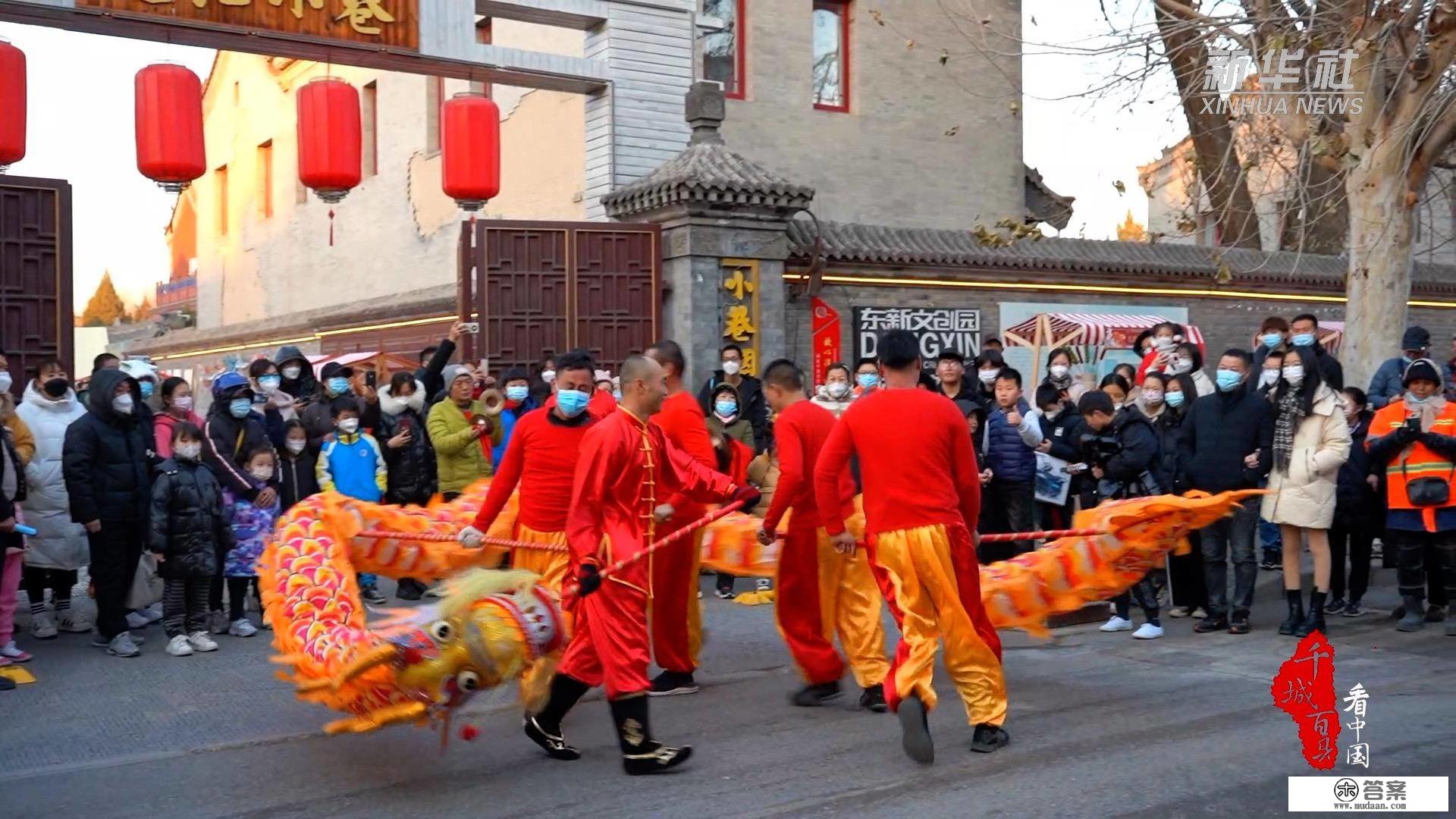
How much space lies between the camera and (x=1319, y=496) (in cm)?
938

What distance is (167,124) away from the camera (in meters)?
13.1

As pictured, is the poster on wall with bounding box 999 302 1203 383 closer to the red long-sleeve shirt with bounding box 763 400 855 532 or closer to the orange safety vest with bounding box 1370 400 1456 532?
the orange safety vest with bounding box 1370 400 1456 532

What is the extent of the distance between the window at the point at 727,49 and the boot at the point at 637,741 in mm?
15715

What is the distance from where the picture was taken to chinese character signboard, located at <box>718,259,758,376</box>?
50.1ft

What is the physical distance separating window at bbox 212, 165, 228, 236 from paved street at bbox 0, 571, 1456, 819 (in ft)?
81.8

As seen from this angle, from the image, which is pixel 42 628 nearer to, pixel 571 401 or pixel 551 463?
pixel 551 463

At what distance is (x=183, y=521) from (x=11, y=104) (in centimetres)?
512

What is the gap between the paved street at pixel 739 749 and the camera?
5.88 metres

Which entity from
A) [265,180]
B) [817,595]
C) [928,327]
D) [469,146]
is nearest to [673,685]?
[817,595]

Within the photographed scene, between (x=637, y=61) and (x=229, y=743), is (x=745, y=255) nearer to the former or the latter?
(x=637, y=61)

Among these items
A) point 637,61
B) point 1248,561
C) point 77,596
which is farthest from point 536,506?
point 637,61

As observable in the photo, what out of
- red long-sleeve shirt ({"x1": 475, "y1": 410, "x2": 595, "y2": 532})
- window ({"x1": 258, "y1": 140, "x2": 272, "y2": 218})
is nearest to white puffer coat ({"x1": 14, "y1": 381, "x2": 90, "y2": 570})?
red long-sleeve shirt ({"x1": 475, "y1": 410, "x2": 595, "y2": 532})

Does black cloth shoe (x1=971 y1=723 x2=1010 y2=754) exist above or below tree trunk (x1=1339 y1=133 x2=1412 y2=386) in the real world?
below

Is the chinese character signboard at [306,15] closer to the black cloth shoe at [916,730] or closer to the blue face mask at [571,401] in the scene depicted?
the blue face mask at [571,401]
